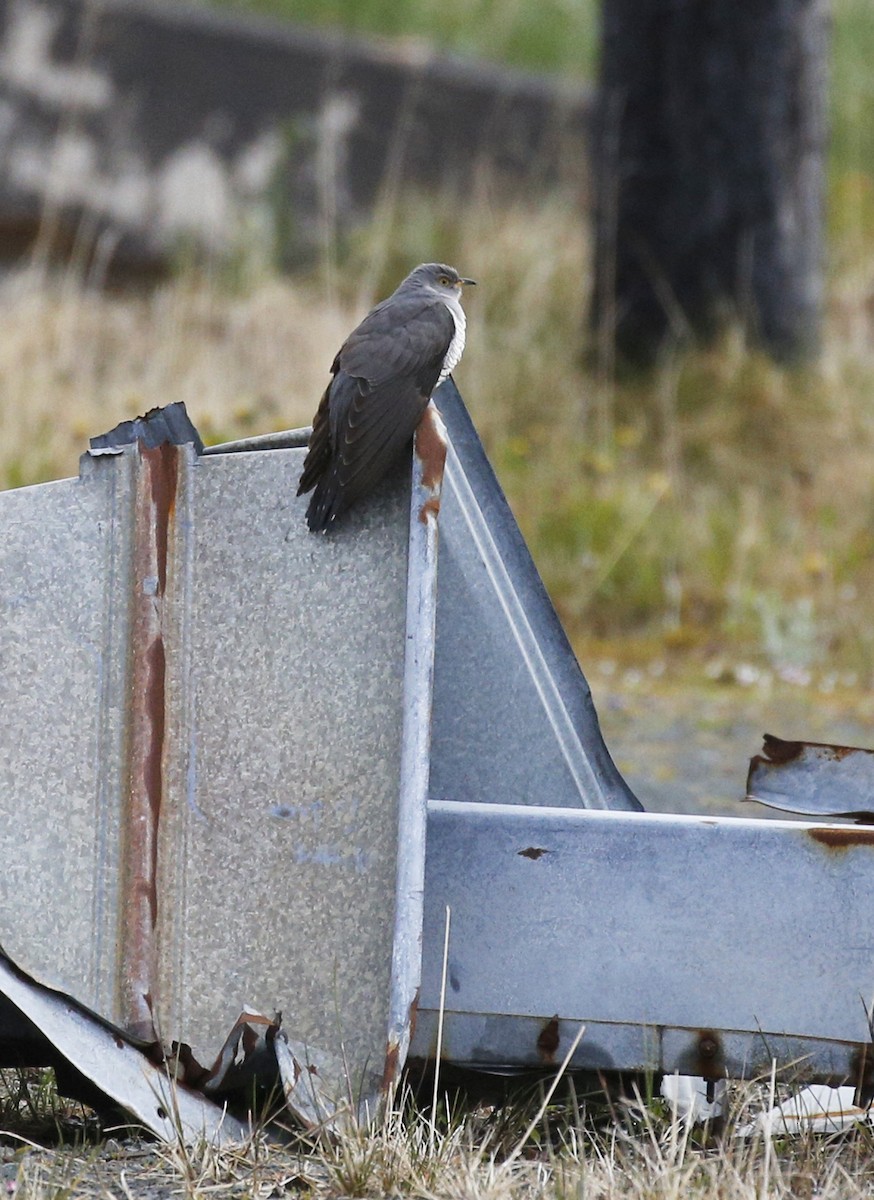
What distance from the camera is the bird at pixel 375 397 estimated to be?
1953mm

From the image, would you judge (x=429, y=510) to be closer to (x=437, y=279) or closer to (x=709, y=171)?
(x=437, y=279)

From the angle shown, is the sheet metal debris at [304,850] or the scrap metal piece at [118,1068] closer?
the scrap metal piece at [118,1068]

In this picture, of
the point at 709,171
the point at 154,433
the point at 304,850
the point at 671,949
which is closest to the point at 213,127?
the point at 709,171

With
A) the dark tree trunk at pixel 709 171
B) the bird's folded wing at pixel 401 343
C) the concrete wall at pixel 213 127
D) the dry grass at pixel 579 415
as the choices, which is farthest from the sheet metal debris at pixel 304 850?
the concrete wall at pixel 213 127

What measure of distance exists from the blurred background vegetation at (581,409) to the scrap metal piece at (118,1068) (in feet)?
9.16

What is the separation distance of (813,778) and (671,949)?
19.3 inches

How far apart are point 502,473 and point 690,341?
1.33 m

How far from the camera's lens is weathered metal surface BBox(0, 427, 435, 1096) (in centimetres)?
189

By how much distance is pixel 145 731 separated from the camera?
76.6 inches

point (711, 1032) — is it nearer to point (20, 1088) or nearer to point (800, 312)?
point (20, 1088)

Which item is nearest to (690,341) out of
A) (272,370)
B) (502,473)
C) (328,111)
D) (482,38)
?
(502,473)

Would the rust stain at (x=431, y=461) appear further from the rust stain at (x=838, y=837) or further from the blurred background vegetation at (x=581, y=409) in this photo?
the blurred background vegetation at (x=581, y=409)

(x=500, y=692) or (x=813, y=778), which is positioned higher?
(x=500, y=692)

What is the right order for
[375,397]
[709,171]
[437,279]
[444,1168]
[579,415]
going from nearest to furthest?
[444,1168] < [375,397] < [437,279] < [579,415] < [709,171]
